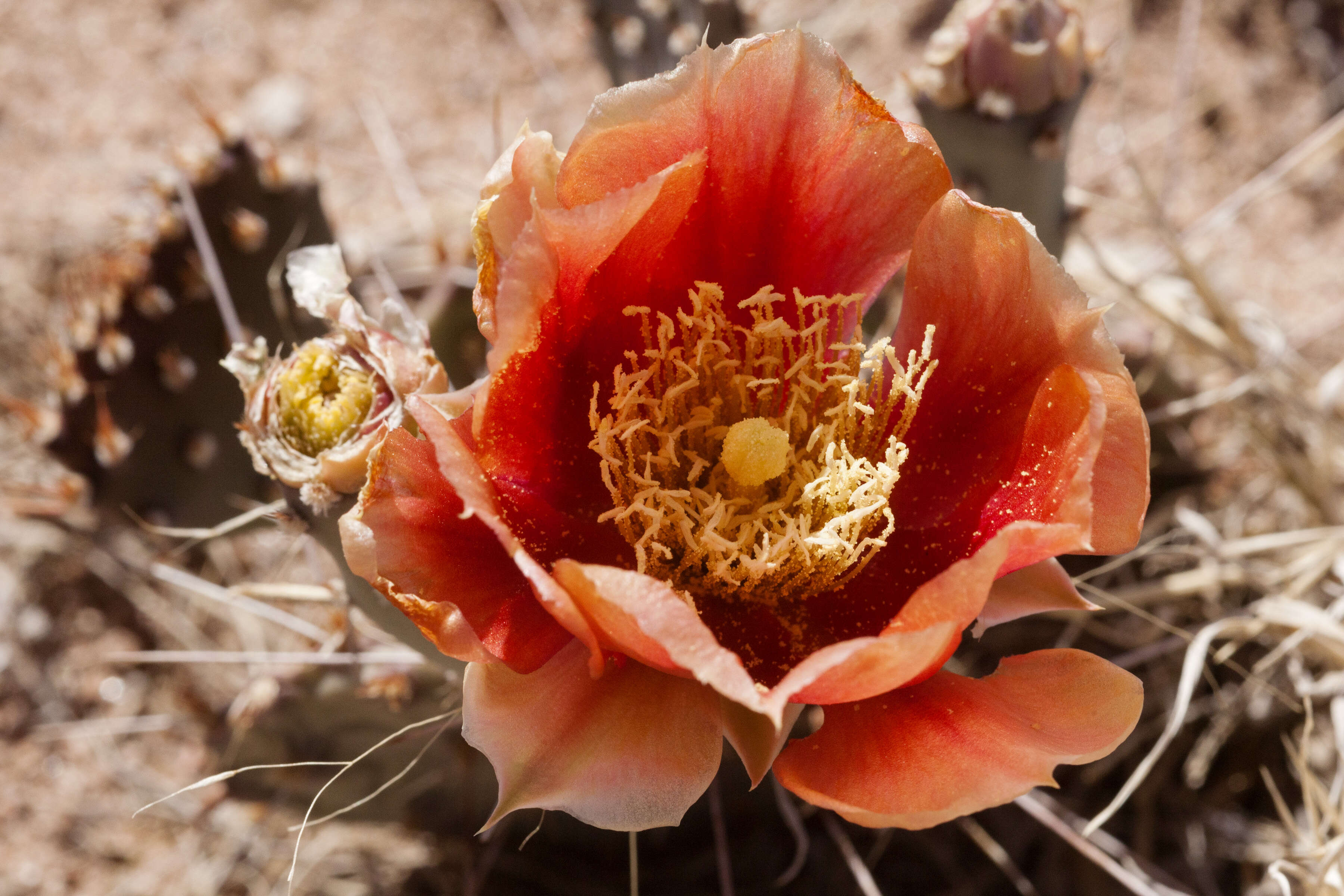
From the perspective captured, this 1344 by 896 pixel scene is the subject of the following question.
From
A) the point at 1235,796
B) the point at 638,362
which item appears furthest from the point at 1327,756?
the point at 638,362

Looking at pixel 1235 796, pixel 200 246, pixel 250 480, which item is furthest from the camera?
pixel 1235 796

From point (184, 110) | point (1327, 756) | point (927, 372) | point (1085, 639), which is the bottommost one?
point (1327, 756)

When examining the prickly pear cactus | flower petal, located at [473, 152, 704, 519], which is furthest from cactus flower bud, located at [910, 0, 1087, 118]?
the prickly pear cactus

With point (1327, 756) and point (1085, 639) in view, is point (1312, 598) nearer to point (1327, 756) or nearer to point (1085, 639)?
point (1327, 756)

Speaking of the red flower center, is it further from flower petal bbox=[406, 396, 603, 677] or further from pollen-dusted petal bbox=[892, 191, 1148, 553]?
flower petal bbox=[406, 396, 603, 677]

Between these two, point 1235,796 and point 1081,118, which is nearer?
point 1235,796

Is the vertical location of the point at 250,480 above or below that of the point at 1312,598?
above

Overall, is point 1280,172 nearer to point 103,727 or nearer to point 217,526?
point 217,526
